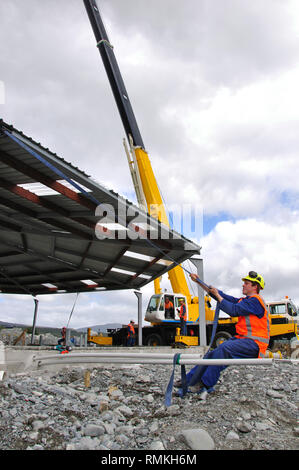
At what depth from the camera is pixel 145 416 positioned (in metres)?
4.08

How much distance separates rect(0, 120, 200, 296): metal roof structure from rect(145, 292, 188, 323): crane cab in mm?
1121

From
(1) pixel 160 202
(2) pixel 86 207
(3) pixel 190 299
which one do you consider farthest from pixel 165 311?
(2) pixel 86 207

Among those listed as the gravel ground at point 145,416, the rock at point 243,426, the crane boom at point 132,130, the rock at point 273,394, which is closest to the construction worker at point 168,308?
the crane boom at point 132,130

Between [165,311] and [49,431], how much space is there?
12.1 meters

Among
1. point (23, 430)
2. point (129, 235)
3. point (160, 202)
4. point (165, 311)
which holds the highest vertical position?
point (160, 202)

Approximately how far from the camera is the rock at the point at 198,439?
315 cm

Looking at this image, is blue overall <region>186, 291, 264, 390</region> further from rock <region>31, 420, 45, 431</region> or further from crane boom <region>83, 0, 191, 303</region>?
crane boom <region>83, 0, 191, 303</region>

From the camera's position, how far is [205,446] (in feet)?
10.3

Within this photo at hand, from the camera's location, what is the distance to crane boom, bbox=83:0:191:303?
1447 centimetres

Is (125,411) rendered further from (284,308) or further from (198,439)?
(284,308)

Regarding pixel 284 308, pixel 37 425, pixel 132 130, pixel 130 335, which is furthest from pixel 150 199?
pixel 37 425

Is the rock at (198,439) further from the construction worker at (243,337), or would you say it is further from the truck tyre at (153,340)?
the truck tyre at (153,340)

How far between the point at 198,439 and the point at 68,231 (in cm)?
851

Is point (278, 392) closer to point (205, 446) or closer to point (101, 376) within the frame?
point (205, 446)
